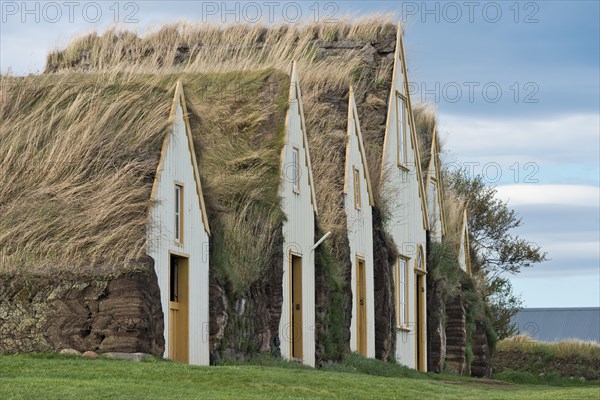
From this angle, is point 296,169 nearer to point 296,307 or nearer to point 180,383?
point 296,307

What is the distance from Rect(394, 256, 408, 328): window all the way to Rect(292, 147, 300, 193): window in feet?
28.6

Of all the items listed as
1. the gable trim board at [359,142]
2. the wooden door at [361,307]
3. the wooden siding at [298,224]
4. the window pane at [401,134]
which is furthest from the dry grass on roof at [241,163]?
the window pane at [401,134]

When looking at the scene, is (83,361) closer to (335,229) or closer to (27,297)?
(27,297)

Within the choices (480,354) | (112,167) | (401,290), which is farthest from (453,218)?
(112,167)

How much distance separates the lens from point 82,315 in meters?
24.0

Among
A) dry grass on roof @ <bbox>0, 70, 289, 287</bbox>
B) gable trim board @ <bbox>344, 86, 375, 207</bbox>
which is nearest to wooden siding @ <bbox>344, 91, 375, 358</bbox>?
gable trim board @ <bbox>344, 86, 375, 207</bbox>

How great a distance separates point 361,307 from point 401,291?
4243 mm

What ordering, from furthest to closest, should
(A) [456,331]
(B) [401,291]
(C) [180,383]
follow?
1. (A) [456,331]
2. (B) [401,291]
3. (C) [180,383]

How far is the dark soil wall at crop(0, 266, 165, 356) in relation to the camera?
78.4 ft

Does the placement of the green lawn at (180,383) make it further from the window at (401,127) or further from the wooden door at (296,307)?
the window at (401,127)

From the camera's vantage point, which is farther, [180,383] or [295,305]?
[295,305]

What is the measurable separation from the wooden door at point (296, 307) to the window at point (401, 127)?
9685 millimetres

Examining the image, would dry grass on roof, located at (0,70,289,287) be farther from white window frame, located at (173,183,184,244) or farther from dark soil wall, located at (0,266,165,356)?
white window frame, located at (173,183,184,244)

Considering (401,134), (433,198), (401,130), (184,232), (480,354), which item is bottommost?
(480,354)
